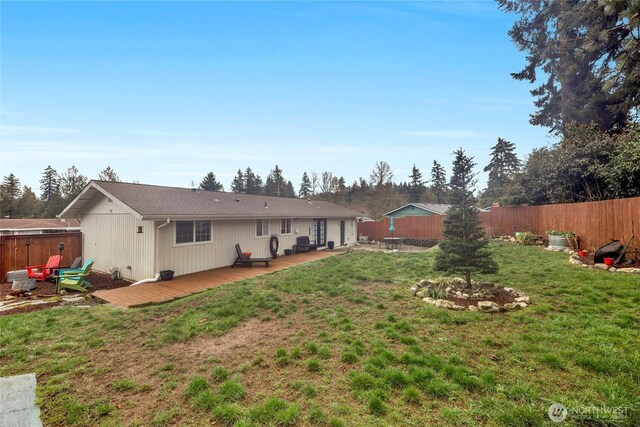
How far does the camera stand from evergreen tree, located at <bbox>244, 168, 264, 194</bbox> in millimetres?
55391

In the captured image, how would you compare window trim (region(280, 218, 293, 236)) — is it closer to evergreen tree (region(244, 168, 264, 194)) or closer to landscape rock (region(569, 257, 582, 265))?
landscape rock (region(569, 257, 582, 265))

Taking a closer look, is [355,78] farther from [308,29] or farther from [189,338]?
[189,338]

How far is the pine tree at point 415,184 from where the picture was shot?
50156 millimetres

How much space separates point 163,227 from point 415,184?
48.8m

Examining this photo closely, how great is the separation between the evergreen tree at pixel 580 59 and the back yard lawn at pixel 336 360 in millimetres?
11477

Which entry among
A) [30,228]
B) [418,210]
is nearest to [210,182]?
[30,228]

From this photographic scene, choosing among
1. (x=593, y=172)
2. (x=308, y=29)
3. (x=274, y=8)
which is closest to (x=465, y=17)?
(x=308, y=29)

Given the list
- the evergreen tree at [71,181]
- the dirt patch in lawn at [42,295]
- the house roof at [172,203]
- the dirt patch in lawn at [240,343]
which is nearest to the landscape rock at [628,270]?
the dirt patch in lawn at [240,343]

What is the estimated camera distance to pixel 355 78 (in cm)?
1419

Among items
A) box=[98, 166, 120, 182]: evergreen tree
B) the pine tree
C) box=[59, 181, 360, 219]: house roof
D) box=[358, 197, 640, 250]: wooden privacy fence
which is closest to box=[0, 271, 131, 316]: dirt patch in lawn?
box=[59, 181, 360, 219]: house roof

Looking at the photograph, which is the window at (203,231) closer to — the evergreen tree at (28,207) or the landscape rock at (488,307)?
the landscape rock at (488,307)

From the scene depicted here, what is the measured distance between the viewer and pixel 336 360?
3.65 meters

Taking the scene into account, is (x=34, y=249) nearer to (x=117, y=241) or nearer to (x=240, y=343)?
(x=117, y=241)

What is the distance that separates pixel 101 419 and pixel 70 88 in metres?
13.4
